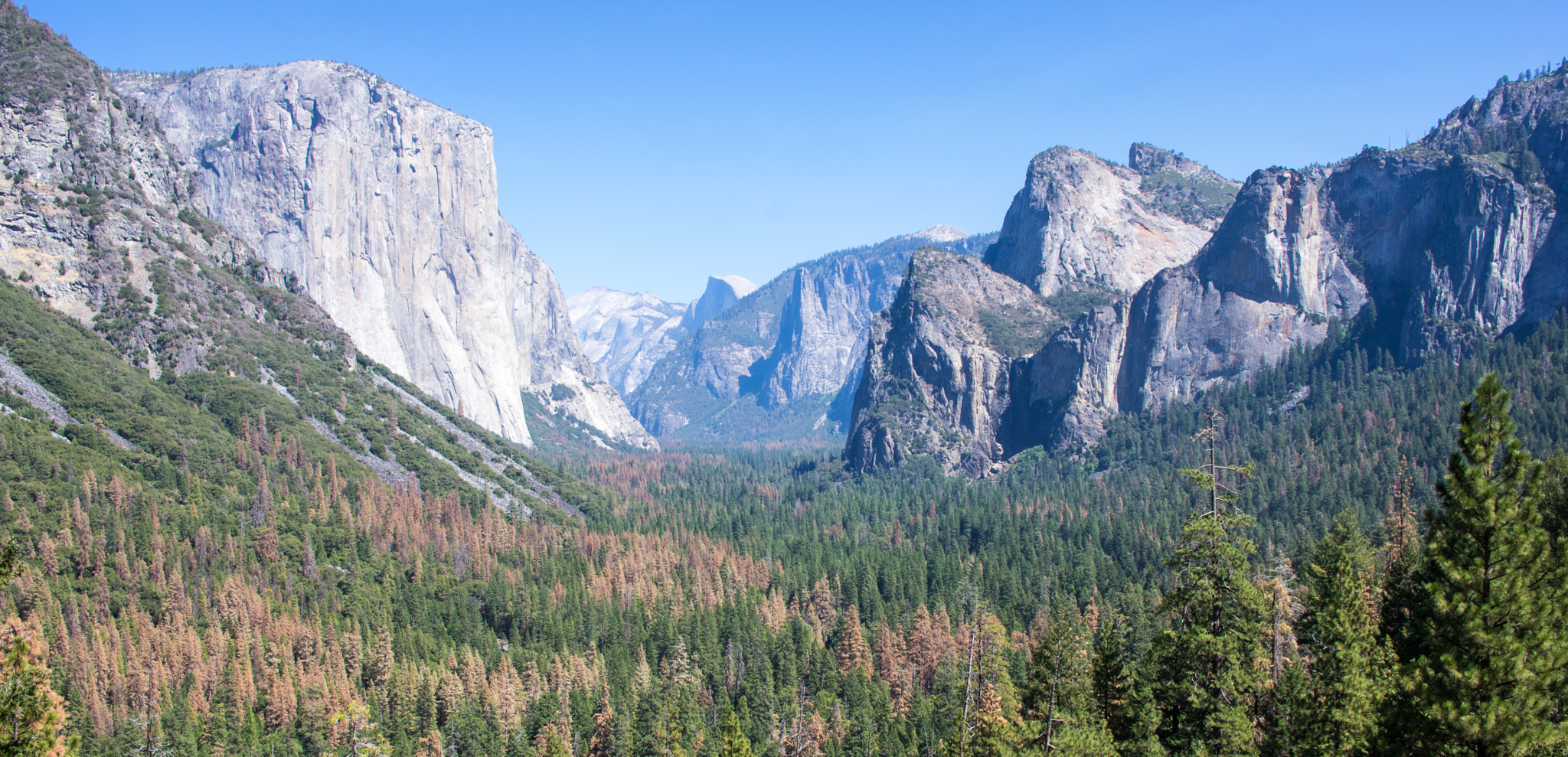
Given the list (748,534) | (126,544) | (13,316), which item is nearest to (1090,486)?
(748,534)

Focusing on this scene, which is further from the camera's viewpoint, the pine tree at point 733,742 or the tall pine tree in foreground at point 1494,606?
the pine tree at point 733,742

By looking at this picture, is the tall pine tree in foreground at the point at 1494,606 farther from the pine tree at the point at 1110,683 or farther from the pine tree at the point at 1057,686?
the pine tree at the point at 1110,683

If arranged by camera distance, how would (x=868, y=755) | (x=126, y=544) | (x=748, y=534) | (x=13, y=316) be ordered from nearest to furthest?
1. (x=868, y=755)
2. (x=126, y=544)
3. (x=13, y=316)
4. (x=748, y=534)

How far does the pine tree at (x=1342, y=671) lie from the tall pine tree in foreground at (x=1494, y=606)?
608cm

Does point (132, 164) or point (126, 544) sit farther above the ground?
point (132, 164)

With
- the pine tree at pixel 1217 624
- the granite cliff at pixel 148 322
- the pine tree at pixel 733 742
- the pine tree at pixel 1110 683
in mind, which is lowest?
the pine tree at pixel 733 742

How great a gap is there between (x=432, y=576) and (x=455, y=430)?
270 ft

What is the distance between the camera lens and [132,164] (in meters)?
164

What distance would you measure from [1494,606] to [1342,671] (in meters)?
11.8

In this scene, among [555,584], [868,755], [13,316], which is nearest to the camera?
[868,755]

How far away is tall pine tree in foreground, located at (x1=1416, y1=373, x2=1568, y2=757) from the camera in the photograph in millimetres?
19531

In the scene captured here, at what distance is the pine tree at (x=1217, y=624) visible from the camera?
2803cm

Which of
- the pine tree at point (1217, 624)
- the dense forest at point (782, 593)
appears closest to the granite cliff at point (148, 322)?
the dense forest at point (782, 593)

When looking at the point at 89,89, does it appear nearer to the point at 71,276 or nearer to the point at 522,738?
the point at 71,276
